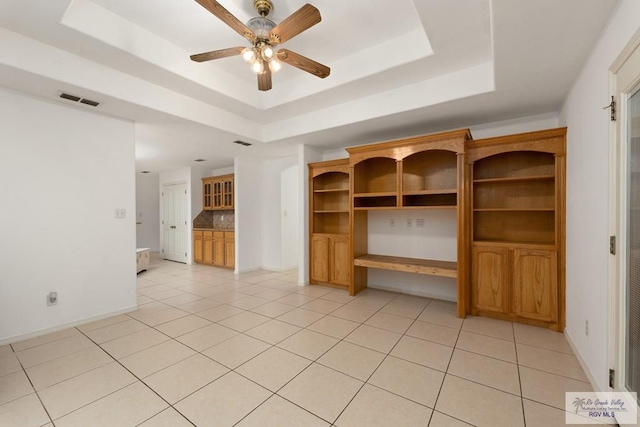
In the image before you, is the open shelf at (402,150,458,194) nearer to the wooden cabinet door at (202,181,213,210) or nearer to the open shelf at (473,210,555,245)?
the open shelf at (473,210,555,245)

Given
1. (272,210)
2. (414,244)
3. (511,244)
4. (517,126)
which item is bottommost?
(414,244)

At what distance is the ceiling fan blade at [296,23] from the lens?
5.97 feet

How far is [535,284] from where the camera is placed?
2.95 m

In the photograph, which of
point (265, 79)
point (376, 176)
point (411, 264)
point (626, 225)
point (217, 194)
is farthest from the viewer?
point (217, 194)

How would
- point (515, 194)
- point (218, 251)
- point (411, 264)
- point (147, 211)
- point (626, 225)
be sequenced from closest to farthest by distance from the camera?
point (626, 225), point (515, 194), point (411, 264), point (218, 251), point (147, 211)

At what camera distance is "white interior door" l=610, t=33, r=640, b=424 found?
1.45 m

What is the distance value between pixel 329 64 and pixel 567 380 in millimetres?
3576

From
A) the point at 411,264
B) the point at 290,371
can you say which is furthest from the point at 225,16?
the point at 411,264

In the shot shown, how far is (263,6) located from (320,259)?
3.50 meters

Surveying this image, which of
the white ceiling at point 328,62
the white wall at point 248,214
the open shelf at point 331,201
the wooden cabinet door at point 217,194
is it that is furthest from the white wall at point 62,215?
the wooden cabinet door at point 217,194

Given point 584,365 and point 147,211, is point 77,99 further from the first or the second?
point 147,211

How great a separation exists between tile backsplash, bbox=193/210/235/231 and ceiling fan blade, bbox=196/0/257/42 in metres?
5.18

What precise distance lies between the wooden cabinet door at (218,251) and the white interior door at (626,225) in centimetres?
613

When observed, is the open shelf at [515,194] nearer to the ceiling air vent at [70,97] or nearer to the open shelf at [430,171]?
the open shelf at [430,171]
